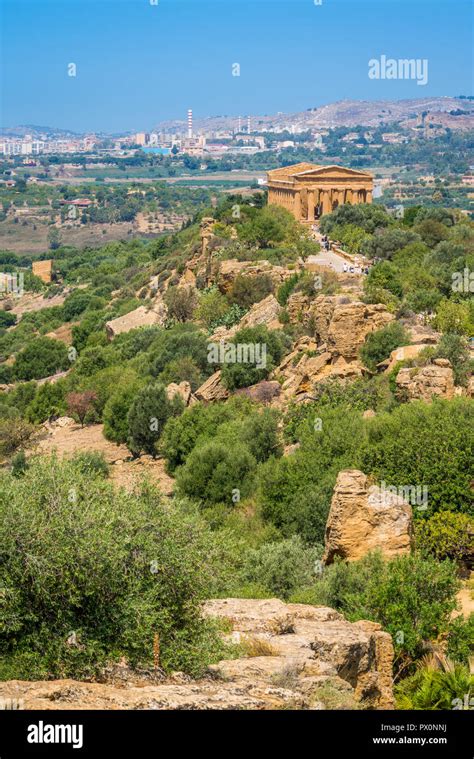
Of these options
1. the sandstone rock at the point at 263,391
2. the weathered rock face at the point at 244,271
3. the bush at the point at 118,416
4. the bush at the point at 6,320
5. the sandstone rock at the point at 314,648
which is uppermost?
the weathered rock face at the point at 244,271

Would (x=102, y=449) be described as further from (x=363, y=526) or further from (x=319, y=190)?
(x=319, y=190)

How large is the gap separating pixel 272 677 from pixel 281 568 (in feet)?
19.0

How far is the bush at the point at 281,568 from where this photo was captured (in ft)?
51.1

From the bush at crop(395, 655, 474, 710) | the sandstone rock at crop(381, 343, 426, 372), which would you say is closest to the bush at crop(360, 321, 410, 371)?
the sandstone rock at crop(381, 343, 426, 372)

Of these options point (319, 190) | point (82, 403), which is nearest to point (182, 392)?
point (82, 403)

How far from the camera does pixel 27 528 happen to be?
1057cm

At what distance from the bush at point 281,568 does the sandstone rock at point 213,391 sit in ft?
48.5

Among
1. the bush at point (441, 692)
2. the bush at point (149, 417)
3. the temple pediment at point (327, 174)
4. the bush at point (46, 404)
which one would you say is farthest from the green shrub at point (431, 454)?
the temple pediment at point (327, 174)

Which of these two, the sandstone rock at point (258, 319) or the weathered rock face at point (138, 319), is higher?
the sandstone rock at point (258, 319)

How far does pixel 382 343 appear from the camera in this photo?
90.0ft

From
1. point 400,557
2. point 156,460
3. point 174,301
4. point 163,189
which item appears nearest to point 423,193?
point 163,189

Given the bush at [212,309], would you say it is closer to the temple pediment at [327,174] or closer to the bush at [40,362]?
the bush at [40,362]
